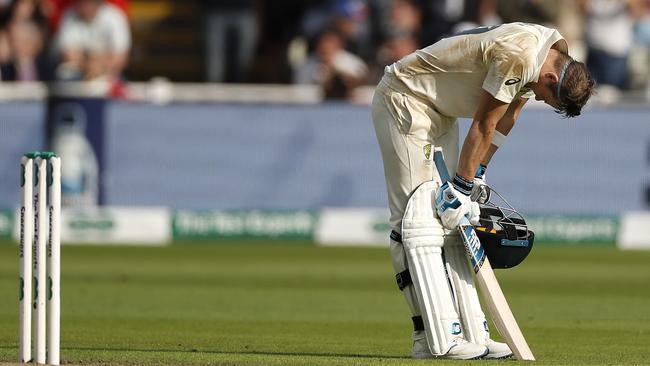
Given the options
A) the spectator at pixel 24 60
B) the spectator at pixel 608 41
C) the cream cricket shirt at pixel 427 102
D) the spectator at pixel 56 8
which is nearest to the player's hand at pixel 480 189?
the cream cricket shirt at pixel 427 102

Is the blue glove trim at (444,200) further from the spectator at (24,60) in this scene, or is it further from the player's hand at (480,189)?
the spectator at (24,60)

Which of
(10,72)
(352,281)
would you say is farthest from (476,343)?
(10,72)

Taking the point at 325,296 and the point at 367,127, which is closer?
the point at 325,296

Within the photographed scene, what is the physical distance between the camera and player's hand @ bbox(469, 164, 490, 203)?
6148mm

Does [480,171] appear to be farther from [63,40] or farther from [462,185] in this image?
[63,40]

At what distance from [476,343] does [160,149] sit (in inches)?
297

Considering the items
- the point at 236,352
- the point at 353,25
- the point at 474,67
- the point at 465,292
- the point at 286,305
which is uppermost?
the point at 474,67

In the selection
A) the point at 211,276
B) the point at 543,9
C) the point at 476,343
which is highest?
the point at 543,9

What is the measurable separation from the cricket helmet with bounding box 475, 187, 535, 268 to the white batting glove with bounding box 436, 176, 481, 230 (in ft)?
0.34

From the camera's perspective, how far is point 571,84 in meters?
5.88

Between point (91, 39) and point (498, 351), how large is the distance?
914 centimetres

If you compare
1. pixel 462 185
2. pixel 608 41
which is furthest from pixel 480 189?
pixel 608 41

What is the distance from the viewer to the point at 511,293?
9.70 m

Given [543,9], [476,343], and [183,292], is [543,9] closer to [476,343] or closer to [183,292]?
[183,292]
